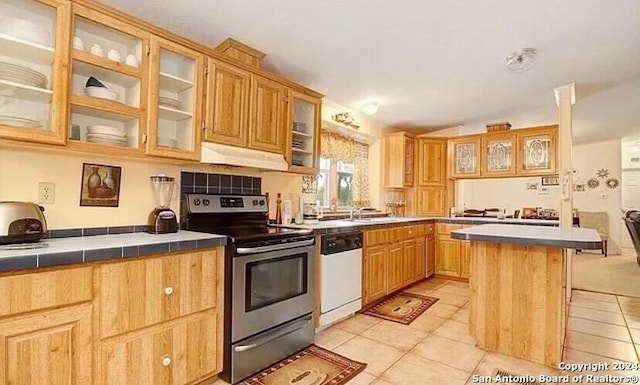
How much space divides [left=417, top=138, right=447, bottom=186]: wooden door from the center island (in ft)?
8.54

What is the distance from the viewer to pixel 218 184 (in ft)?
8.94

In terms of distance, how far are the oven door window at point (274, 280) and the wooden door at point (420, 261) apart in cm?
221

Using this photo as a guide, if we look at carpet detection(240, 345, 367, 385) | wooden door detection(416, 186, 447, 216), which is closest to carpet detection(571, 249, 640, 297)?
wooden door detection(416, 186, 447, 216)

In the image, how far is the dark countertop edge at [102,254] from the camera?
1.30m

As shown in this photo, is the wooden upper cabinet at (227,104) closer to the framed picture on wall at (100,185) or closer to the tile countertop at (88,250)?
the framed picture on wall at (100,185)

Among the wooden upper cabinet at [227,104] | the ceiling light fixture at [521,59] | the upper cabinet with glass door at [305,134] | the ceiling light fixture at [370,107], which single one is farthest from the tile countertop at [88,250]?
the ceiling light fixture at [521,59]

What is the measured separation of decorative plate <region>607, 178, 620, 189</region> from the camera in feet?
23.8

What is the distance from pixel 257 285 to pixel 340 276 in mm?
1012

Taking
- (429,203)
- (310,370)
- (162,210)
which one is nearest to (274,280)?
(310,370)

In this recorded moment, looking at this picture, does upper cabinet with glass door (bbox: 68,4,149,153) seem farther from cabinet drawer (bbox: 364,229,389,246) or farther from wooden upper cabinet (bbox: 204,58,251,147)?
cabinet drawer (bbox: 364,229,389,246)

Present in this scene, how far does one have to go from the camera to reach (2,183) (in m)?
1.73

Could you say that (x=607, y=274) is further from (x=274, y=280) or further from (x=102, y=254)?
(x=102, y=254)

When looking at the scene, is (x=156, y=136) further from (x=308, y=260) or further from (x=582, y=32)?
(x=582, y=32)

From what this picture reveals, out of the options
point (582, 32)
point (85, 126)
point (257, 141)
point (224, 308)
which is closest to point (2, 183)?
point (85, 126)
